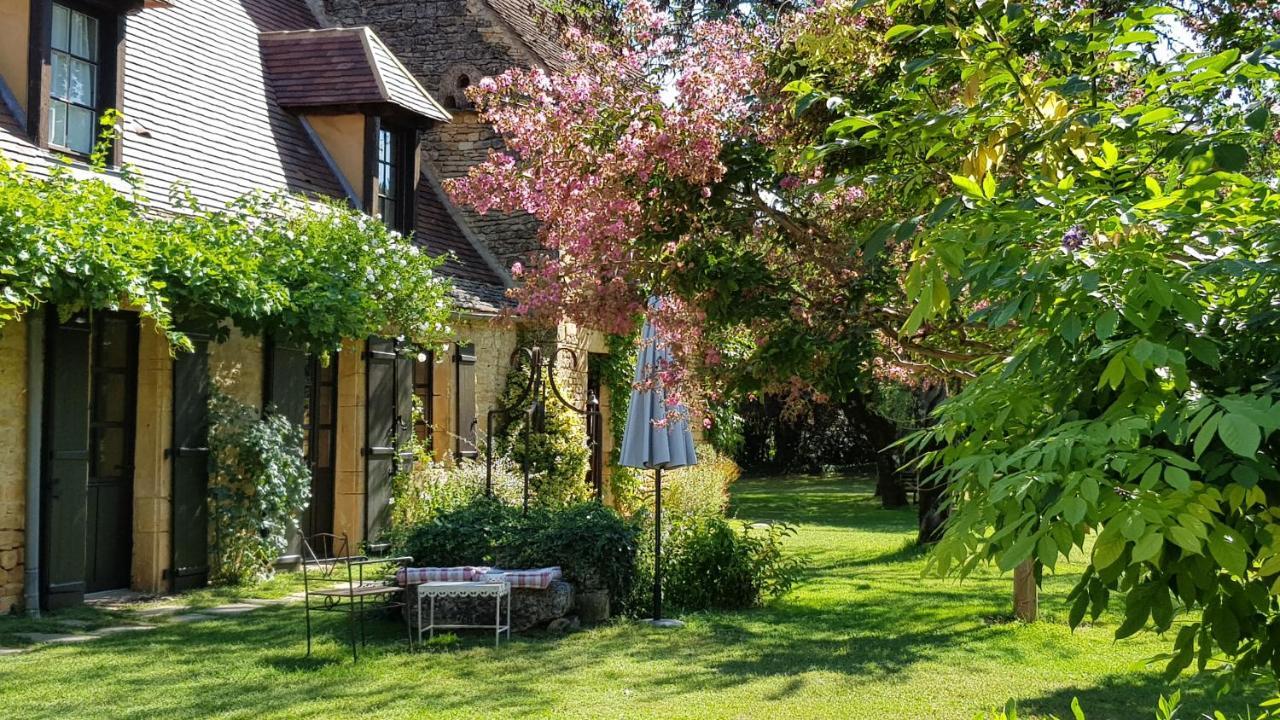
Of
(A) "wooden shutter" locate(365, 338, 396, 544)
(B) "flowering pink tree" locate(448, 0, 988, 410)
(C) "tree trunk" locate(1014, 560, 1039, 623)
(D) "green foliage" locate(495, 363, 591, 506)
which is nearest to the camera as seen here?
(B) "flowering pink tree" locate(448, 0, 988, 410)

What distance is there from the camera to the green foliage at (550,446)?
14359 millimetres

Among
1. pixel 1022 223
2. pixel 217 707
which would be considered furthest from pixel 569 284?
pixel 1022 223

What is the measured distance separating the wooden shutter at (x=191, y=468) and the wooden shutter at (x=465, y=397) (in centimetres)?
371

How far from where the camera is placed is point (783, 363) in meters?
6.78

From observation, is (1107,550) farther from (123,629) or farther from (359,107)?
(359,107)

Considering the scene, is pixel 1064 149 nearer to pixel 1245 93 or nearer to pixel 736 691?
pixel 736 691

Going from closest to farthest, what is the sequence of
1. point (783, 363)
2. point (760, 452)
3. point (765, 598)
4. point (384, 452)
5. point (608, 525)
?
point (783, 363) < point (608, 525) < point (765, 598) < point (384, 452) < point (760, 452)

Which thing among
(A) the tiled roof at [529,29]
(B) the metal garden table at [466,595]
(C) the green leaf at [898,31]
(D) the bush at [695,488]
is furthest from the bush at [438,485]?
(C) the green leaf at [898,31]

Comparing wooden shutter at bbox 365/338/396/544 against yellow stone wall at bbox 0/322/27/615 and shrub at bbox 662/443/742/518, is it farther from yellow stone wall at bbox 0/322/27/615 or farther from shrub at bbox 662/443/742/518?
yellow stone wall at bbox 0/322/27/615

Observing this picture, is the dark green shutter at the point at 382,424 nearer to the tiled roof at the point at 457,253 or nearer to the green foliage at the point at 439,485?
the green foliage at the point at 439,485

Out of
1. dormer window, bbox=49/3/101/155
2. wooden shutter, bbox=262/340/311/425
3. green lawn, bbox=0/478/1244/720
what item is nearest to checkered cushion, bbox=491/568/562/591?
green lawn, bbox=0/478/1244/720

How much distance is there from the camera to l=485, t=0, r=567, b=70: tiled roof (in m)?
15.2

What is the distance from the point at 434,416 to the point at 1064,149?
1130 centimetres

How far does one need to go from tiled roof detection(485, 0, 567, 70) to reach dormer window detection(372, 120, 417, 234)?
→ 6.57ft
